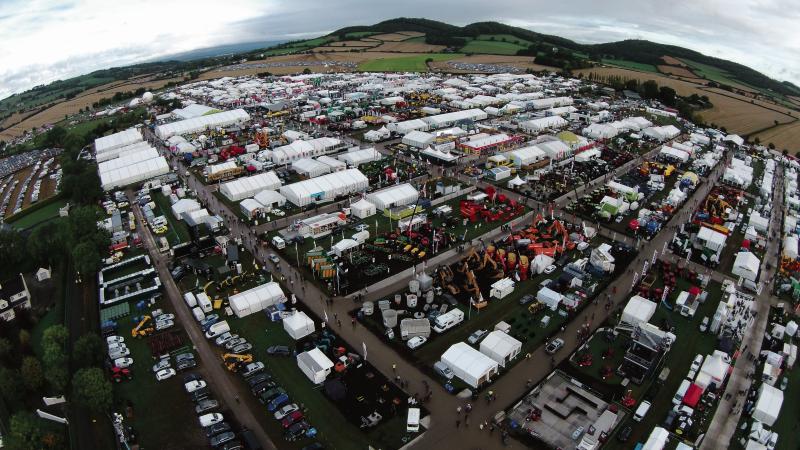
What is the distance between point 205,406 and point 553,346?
1815cm

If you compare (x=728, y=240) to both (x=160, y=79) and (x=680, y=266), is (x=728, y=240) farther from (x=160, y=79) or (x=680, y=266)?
(x=160, y=79)

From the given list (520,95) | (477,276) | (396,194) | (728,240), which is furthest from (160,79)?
(728,240)

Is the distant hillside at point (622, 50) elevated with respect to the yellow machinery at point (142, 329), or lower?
elevated

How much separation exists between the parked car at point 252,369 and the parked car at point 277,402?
2407 millimetres

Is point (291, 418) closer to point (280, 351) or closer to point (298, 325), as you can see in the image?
point (280, 351)

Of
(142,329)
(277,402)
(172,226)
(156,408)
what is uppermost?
(172,226)

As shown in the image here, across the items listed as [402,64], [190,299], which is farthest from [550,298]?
[402,64]

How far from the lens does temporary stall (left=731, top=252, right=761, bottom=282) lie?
1239 inches

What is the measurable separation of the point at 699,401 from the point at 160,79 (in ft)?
507

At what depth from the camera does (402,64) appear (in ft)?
456

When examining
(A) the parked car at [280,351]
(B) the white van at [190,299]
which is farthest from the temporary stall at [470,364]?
(B) the white van at [190,299]

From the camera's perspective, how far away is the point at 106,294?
2983cm

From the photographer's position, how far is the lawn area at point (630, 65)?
137000 millimetres

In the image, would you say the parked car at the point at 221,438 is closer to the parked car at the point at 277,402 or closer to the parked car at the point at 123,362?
the parked car at the point at 277,402
